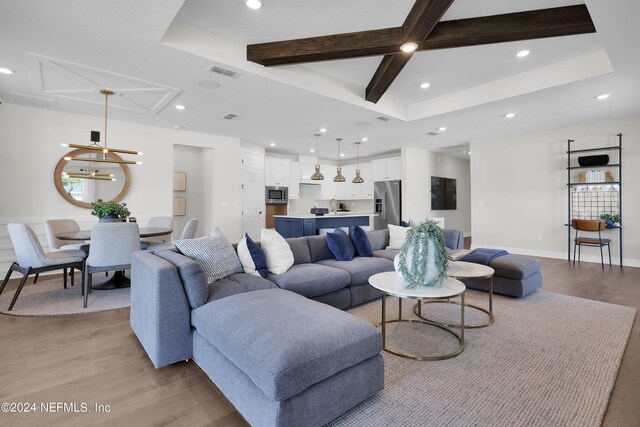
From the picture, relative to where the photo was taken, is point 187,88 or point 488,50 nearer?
point 488,50

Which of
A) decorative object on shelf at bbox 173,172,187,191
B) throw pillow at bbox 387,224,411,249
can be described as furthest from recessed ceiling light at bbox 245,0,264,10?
decorative object on shelf at bbox 173,172,187,191

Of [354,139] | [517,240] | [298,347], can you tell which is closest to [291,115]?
[354,139]

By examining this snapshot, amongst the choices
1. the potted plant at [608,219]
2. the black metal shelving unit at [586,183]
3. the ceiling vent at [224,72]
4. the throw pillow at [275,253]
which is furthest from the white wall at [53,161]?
the potted plant at [608,219]

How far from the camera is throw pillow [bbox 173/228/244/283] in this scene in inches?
94.3

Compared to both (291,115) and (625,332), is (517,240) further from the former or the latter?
(291,115)

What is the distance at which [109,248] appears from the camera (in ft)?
10.4

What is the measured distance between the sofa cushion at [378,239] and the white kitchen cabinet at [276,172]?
4.27m

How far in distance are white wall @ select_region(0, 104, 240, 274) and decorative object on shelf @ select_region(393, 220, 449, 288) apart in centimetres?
516

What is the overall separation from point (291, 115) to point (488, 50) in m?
2.91

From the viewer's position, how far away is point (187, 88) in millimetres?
3883

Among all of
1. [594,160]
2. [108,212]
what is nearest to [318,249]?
[108,212]

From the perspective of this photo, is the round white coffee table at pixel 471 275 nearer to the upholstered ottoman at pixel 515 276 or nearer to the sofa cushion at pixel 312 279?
the upholstered ottoman at pixel 515 276

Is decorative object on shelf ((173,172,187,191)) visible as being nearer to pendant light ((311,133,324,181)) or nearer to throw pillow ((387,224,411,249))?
pendant light ((311,133,324,181))

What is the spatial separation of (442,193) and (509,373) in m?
7.46
